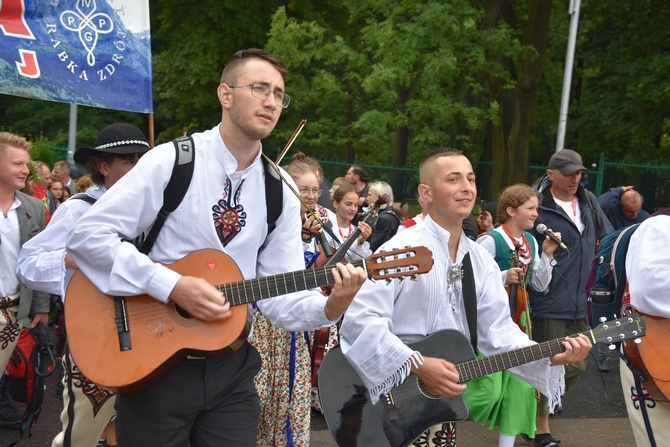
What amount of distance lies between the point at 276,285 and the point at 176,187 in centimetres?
58

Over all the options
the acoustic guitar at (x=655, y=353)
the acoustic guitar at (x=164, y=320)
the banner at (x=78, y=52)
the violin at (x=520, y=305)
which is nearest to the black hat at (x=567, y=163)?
the violin at (x=520, y=305)

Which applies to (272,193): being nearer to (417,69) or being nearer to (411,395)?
(411,395)

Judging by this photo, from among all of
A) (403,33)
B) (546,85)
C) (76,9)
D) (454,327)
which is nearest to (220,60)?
(403,33)

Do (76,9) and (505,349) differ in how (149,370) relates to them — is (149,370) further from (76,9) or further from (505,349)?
(76,9)

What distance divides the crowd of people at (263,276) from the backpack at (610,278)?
1.20 ft

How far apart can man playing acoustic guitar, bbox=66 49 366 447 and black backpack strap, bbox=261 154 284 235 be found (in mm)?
23

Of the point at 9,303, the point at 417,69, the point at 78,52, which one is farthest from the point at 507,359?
the point at 417,69

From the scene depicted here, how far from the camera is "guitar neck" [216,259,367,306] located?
10.5ft

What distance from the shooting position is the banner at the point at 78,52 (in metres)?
5.67

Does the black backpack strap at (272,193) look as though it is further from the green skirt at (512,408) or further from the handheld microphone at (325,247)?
the handheld microphone at (325,247)

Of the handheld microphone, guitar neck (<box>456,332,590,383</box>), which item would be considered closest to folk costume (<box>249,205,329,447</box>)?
the handheld microphone

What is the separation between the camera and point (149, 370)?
3066 mm

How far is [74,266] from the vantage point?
14.0 ft

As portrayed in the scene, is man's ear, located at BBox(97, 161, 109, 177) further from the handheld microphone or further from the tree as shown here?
the tree
